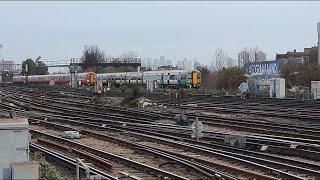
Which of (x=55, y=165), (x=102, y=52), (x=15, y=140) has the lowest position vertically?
(x=55, y=165)

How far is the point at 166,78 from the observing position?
200 feet

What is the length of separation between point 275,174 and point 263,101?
28676mm

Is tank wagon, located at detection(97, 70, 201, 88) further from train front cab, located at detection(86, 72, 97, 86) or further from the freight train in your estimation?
train front cab, located at detection(86, 72, 97, 86)

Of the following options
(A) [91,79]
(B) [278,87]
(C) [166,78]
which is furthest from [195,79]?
(A) [91,79]

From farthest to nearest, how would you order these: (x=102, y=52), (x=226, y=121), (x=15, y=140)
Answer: (x=102, y=52) < (x=226, y=121) < (x=15, y=140)

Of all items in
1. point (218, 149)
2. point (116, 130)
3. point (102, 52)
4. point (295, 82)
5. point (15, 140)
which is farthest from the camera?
point (102, 52)

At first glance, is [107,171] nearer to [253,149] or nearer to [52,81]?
[253,149]

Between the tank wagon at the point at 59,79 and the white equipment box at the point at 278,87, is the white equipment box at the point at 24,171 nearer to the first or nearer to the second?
the white equipment box at the point at 278,87

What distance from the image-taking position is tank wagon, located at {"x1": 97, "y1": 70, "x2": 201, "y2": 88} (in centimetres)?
5841

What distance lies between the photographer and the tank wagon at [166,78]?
58406 mm

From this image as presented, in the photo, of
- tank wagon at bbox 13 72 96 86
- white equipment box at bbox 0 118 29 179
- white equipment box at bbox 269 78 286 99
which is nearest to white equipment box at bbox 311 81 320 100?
white equipment box at bbox 269 78 286 99

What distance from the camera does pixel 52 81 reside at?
287 feet

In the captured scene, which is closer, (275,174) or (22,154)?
(22,154)

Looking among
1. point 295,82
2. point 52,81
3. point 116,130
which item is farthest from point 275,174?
point 52,81
